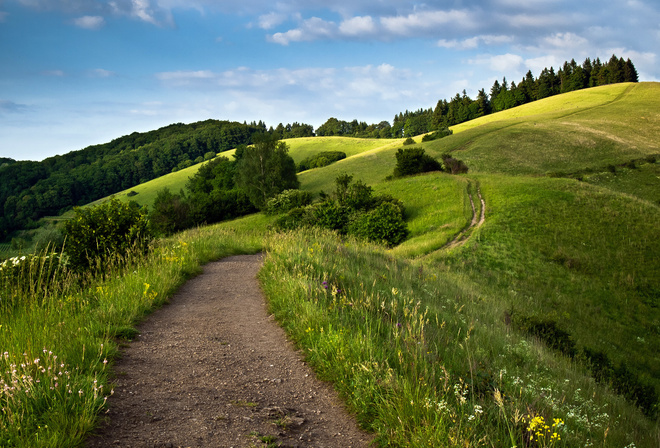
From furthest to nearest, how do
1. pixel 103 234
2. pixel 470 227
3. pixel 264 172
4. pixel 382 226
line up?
pixel 264 172 → pixel 382 226 → pixel 470 227 → pixel 103 234

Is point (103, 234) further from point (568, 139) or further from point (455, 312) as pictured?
point (568, 139)

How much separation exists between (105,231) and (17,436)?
9.02m

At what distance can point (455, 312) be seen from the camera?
9289mm

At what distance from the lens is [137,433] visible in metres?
3.25

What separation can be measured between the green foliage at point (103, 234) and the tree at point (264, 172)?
4493cm

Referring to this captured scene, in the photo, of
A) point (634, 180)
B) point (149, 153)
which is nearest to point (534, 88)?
point (634, 180)

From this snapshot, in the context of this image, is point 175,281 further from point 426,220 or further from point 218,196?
point 218,196

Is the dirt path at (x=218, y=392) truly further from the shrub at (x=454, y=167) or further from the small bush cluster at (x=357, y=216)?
the shrub at (x=454, y=167)

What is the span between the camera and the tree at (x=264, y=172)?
57.8m

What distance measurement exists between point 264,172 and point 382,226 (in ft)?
110

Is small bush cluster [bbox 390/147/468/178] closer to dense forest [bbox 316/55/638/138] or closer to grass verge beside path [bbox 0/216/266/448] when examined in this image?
grass verge beside path [bbox 0/216/266/448]

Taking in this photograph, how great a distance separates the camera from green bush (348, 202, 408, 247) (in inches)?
1152

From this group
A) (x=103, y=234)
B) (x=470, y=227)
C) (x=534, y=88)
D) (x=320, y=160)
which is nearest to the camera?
(x=103, y=234)

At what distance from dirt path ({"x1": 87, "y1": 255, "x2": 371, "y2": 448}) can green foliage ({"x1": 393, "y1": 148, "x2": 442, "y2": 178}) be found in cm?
4120
